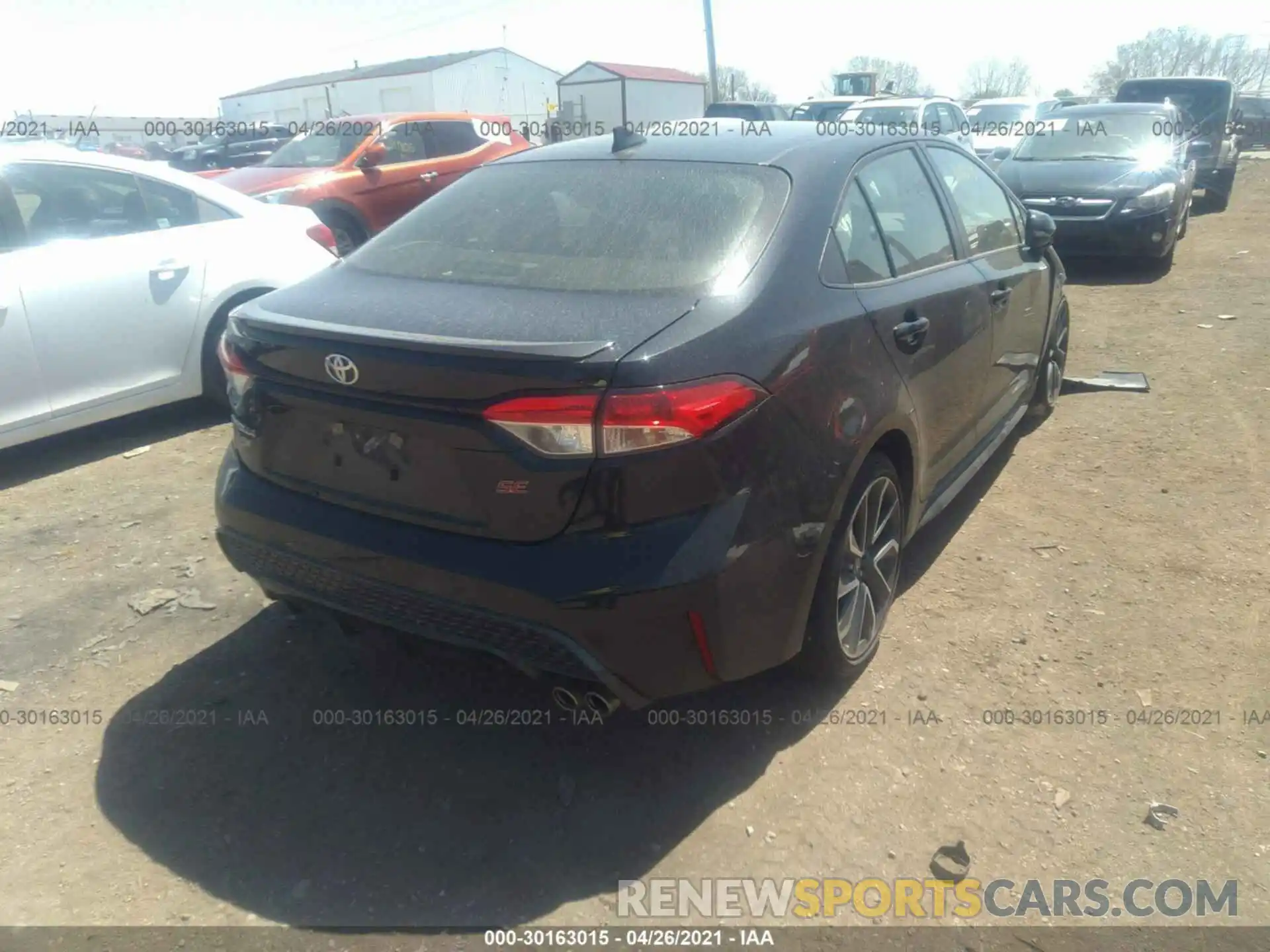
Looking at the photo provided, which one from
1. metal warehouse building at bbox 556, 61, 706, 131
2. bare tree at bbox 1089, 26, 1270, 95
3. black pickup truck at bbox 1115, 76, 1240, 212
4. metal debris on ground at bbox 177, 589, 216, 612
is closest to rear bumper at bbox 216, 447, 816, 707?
metal debris on ground at bbox 177, 589, 216, 612

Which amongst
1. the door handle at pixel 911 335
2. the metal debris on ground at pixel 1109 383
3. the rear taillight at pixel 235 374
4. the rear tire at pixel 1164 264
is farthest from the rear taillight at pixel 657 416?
the rear tire at pixel 1164 264

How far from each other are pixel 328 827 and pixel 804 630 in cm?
136

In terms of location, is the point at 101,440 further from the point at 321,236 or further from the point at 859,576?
the point at 859,576

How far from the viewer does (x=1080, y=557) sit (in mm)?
3959

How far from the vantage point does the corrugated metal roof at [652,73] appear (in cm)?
→ 4431

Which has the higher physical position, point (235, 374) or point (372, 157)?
point (372, 157)

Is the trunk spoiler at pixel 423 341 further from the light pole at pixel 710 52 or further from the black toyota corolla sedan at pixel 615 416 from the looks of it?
the light pole at pixel 710 52

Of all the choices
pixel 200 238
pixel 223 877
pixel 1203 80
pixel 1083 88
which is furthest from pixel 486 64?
pixel 223 877

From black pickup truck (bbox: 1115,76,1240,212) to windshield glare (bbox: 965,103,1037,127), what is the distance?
185cm

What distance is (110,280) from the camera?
4773 mm

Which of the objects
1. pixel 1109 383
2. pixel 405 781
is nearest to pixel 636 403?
pixel 405 781

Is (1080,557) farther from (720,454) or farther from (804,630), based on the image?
(720,454)

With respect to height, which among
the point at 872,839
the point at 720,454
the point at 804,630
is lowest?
the point at 872,839

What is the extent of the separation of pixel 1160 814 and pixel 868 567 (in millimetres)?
1007
